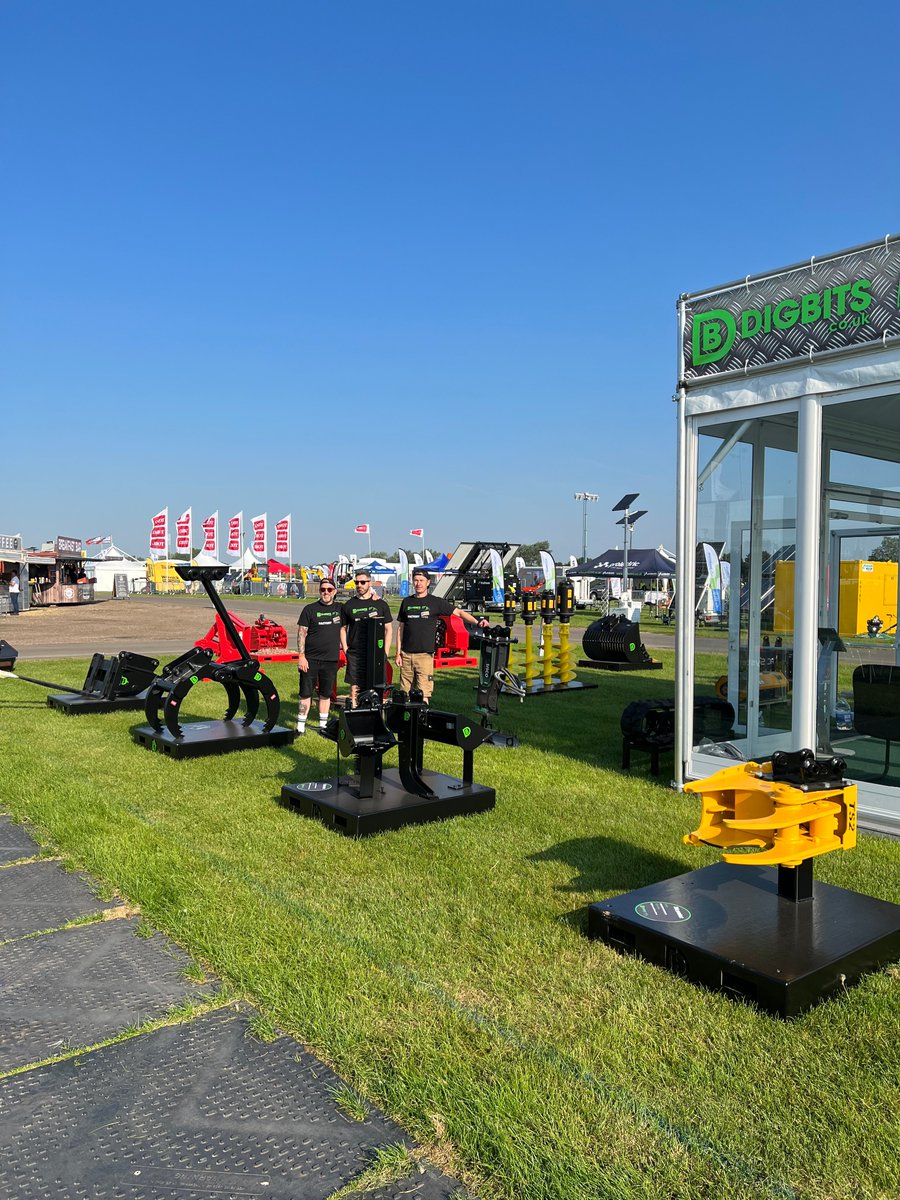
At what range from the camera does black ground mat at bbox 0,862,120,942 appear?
405 centimetres

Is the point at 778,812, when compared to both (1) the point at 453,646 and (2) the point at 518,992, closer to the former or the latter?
(2) the point at 518,992

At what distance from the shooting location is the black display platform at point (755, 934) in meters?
3.14

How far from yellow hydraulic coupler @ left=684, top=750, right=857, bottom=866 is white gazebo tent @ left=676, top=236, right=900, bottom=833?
8.28 ft

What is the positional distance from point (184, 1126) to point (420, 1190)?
81cm

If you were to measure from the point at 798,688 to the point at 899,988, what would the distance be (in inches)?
119

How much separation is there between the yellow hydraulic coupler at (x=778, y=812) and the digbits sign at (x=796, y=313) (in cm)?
351

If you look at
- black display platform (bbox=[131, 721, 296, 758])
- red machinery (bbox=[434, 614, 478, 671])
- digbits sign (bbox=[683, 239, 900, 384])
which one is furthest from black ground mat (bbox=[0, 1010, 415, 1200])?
red machinery (bbox=[434, 614, 478, 671])

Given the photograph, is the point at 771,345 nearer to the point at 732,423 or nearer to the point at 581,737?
the point at 732,423

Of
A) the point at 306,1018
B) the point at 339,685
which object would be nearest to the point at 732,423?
the point at 306,1018

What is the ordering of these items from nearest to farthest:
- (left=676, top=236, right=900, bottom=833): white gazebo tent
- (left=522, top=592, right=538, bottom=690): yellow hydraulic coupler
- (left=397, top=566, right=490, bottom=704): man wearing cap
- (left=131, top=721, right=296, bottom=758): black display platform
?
1. (left=676, top=236, right=900, bottom=833): white gazebo tent
2. (left=131, top=721, right=296, bottom=758): black display platform
3. (left=397, top=566, right=490, bottom=704): man wearing cap
4. (left=522, top=592, right=538, bottom=690): yellow hydraulic coupler

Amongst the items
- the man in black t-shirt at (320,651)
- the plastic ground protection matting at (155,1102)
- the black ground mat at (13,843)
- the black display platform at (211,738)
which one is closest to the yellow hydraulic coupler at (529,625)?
the man in black t-shirt at (320,651)

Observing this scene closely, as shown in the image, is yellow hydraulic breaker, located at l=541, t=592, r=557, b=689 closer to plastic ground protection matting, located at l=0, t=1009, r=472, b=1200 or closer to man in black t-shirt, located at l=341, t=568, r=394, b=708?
man in black t-shirt, located at l=341, t=568, r=394, b=708

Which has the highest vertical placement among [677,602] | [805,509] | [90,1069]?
[805,509]

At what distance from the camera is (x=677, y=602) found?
6.79m
